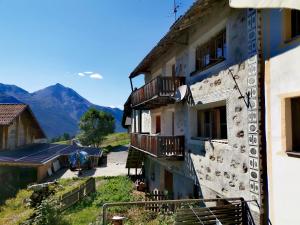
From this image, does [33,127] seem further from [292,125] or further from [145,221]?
[292,125]

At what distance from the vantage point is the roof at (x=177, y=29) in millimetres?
9781

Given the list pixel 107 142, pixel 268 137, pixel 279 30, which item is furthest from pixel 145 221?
pixel 107 142

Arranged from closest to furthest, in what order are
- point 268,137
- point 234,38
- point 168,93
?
point 268,137, point 234,38, point 168,93

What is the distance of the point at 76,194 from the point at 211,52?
12.7 m

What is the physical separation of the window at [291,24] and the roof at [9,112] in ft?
84.9

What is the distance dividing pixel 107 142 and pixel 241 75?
6711 cm

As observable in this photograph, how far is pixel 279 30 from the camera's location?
703cm

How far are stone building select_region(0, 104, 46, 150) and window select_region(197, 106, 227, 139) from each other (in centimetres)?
2092

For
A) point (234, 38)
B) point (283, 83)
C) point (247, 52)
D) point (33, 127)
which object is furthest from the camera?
point (33, 127)

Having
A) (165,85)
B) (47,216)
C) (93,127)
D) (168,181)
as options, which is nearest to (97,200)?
(168,181)

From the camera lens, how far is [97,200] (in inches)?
744

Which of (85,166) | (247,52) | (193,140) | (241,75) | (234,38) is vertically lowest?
(85,166)

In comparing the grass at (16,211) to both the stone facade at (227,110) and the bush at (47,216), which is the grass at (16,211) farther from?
the stone facade at (227,110)

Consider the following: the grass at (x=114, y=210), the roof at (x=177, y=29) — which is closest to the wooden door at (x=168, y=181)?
the grass at (x=114, y=210)
